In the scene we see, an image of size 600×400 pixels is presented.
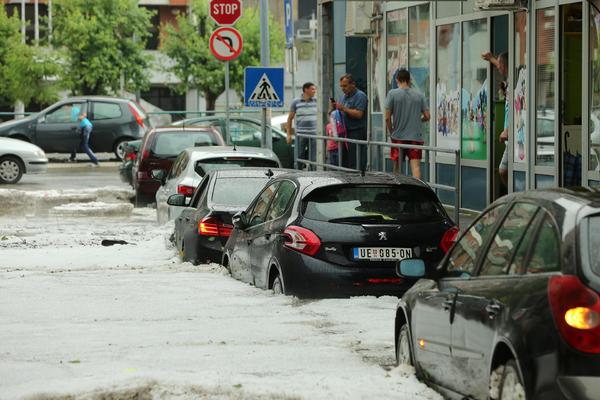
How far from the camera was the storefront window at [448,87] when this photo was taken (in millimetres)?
22297

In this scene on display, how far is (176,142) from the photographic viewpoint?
25922 millimetres

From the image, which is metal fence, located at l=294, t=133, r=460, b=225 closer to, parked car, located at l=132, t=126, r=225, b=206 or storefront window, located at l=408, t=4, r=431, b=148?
storefront window, located at l=408, t=4, r=431, b=148

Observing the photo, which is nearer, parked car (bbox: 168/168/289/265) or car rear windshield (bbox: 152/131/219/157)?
parked car (bbox: 168/168/289/265)

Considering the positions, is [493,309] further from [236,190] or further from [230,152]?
[230,152]

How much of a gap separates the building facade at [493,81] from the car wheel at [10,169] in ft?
29.1

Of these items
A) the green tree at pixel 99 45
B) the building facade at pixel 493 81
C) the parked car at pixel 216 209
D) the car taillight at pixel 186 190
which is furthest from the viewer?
the green tree at pixel 99 45

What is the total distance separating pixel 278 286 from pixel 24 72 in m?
50.0

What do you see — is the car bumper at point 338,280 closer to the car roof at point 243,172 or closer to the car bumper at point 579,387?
the car roof at point 243,172

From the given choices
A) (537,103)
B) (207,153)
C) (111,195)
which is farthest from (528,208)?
(111,195)

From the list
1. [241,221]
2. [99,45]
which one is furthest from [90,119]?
[241,221]

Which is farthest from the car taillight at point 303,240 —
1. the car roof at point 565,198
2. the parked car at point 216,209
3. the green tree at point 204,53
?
the green tree at point 204,53

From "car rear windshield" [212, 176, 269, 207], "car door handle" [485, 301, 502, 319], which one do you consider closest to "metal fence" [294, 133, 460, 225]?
"car rear windshield" [212, 176, 269, 207]

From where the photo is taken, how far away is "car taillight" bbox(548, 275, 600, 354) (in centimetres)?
586

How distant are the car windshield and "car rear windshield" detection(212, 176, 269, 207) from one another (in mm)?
9917
